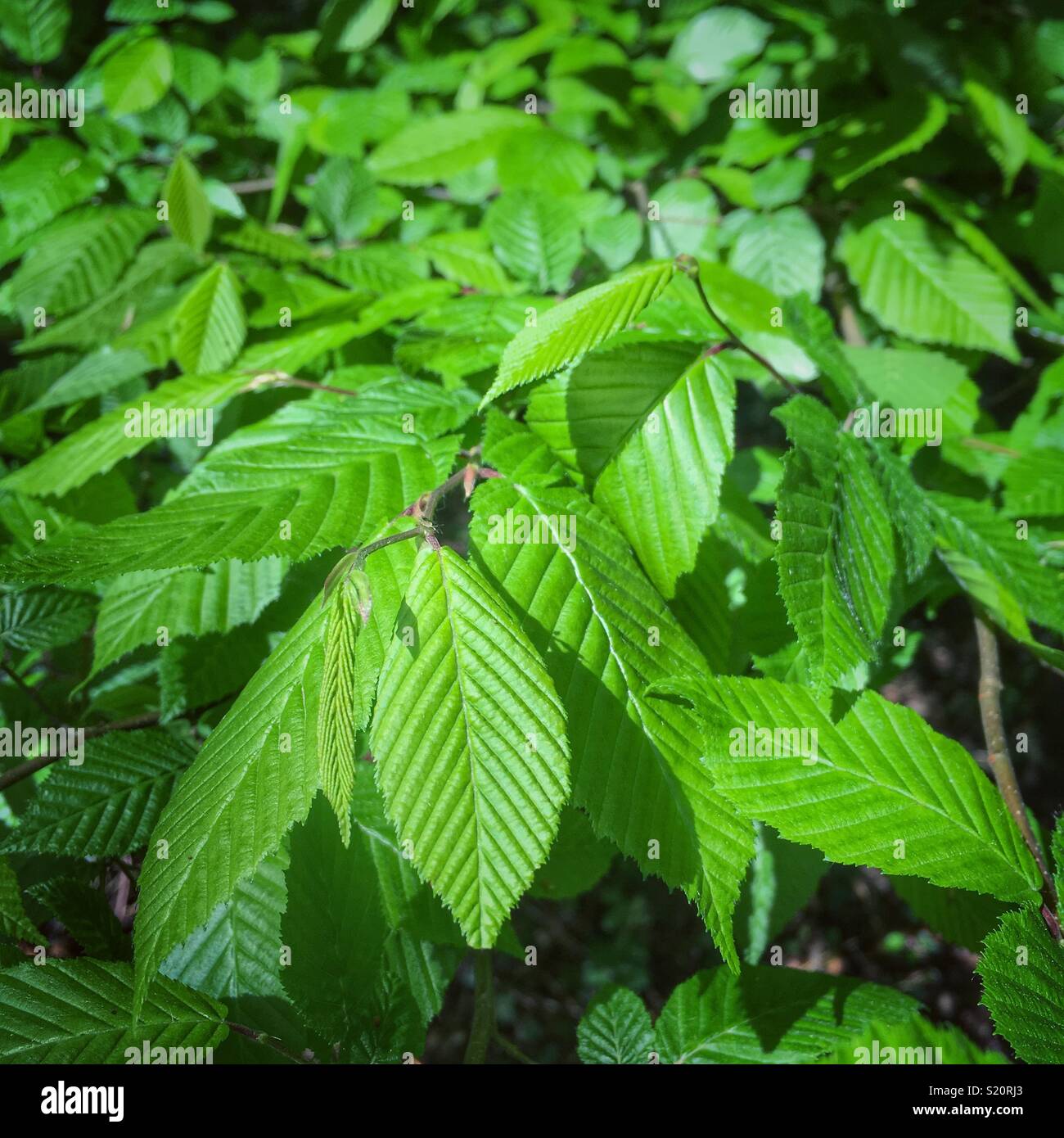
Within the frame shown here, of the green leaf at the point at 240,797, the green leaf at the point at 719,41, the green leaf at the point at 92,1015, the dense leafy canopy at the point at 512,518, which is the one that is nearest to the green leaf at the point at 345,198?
the dense leafy canopy at the point at 512,518

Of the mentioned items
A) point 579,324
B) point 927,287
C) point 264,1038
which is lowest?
point 264,1038

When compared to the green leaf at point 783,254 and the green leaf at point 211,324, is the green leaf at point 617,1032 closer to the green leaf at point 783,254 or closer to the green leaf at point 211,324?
the green leaf at point 211,324

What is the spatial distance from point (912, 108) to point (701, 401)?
1049 millimetres

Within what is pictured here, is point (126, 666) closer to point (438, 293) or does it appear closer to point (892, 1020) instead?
point (438, 293)

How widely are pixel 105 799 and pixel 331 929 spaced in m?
0.33

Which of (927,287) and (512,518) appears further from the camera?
(927,287)

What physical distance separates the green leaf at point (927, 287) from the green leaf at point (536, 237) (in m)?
0.63

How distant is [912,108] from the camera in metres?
1.39

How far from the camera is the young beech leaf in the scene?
1.79 feet

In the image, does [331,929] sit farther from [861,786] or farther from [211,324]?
[211,324]

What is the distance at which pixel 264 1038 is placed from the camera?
79 centimetres

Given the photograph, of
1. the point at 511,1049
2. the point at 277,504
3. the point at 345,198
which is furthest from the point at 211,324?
the point at 511,1049

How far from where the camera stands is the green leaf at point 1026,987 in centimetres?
67
